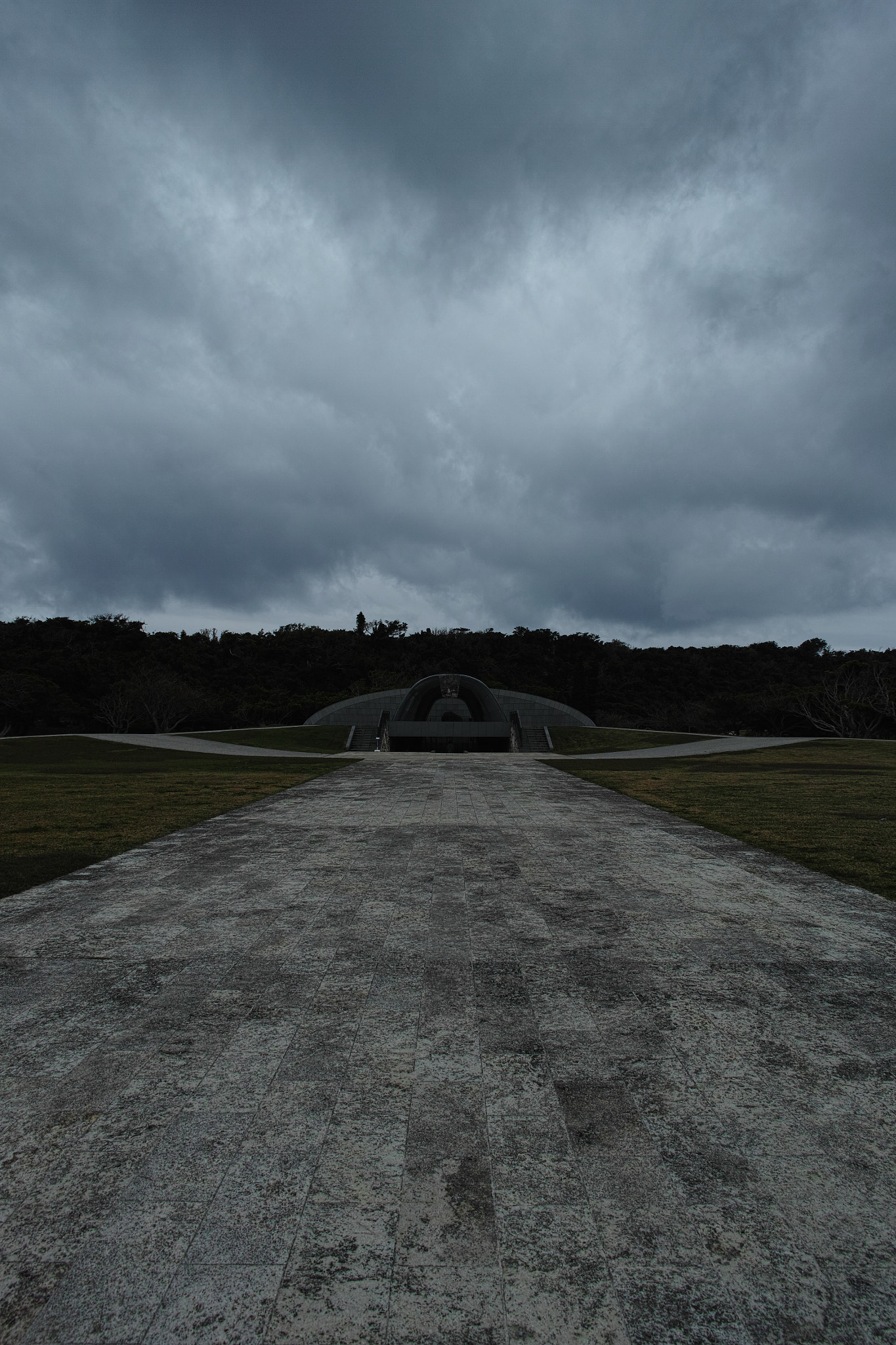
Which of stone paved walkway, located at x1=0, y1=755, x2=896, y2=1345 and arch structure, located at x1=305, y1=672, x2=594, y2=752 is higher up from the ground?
arch structure, located at x1=305, y1=672, x2=594, y2=752

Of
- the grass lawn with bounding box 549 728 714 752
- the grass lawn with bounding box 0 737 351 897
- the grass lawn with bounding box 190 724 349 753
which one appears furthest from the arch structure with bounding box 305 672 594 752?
the grass lawn with bounding box 0 737 351 897

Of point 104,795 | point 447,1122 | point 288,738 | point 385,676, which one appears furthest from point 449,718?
point 447,1122

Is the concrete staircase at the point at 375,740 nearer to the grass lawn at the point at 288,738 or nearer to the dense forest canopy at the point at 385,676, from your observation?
the grass lawn at the point at 288,738

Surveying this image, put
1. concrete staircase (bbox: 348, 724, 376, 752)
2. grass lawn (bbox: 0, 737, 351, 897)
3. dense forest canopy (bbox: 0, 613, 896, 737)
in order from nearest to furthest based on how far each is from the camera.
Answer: grass lawn (bbox: 0, 737, 351, 897) → concrete staircase (bbox: 348, 724, 376, 752) → dense forest canopy (bbox: 0, 613, 896, 737)

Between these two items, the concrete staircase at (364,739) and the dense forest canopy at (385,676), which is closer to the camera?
the concrete staircase at (364,739)

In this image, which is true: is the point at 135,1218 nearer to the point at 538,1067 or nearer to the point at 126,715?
the point at 538,1067

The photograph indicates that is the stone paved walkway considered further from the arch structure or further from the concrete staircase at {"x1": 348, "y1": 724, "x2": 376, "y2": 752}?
the arch structure

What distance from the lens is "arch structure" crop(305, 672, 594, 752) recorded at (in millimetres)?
34125

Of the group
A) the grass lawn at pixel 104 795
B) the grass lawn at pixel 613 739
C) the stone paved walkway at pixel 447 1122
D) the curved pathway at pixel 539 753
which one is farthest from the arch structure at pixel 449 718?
the stone paved walkway at pixel 447 1122

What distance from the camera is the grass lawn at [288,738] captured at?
3061 centimetres

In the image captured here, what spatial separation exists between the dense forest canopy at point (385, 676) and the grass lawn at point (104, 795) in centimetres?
1900

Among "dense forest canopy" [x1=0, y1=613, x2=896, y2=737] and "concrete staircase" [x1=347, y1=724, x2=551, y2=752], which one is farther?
"dense forest canopy" [x1=0, y1=613, x2=896, y2=737]

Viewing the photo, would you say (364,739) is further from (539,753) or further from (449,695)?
(539,753)

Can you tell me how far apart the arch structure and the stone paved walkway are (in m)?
28.7
